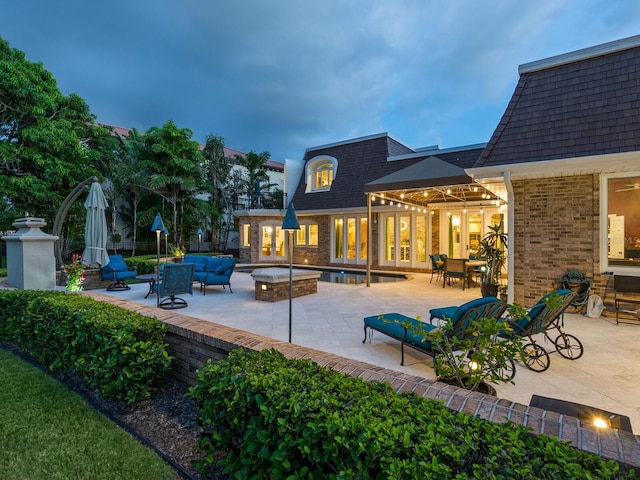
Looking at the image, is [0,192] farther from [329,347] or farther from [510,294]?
[510,294]

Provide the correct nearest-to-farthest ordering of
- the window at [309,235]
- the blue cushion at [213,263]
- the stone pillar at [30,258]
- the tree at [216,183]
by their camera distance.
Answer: the stone pillar at [30,258]
the blue cushion at [213,263]
the window at [309,235]
the tree at [216,183]

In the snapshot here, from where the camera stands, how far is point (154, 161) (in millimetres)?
18812

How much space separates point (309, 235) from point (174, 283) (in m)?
10.5

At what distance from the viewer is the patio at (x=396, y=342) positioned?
3.35 m

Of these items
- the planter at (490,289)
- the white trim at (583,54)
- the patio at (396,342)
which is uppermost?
the white trim at (583,54)

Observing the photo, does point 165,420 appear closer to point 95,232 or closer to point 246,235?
point 95,232

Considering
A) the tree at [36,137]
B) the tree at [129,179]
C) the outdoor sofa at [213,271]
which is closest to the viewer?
the outdoor sofa at [213,271]

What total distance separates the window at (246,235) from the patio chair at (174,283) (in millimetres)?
10397

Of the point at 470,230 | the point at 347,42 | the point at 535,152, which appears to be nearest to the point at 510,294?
the point at 535,152

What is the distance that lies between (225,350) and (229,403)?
115 cm

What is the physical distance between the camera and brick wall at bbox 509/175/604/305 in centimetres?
636

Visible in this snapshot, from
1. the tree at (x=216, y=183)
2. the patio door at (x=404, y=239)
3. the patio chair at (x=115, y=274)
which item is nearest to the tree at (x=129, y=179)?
the tree at (x=216, y=183)

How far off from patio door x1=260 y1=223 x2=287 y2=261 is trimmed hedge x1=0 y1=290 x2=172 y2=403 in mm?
13207

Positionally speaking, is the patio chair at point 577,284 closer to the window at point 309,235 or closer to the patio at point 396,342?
the patio at point 396,342
